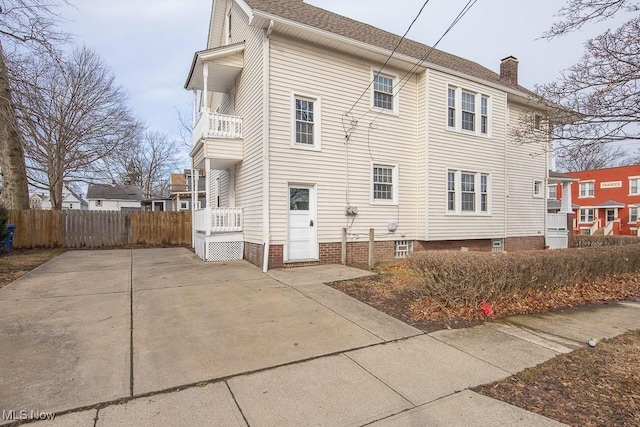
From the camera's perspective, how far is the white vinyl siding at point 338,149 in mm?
9406

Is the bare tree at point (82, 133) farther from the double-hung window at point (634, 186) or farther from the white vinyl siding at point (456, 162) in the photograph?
the double-hung window at point (634, 186)

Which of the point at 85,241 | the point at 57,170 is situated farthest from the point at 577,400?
the point at 57,170

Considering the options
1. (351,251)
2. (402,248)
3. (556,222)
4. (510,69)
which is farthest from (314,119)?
(556,222)

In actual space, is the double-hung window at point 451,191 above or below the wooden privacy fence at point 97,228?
above

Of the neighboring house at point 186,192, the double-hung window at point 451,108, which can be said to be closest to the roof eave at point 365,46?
the double-hung window at point 451,108

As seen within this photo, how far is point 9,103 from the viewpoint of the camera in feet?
29.9

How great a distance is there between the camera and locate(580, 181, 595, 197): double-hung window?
33909 millimetres

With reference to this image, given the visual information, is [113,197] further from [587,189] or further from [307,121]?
[587,189]

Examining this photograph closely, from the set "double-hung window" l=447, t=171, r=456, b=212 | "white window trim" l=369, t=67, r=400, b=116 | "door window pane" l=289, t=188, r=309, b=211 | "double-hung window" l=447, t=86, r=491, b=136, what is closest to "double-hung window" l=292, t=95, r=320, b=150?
"door window pane" l=289, t=188, r=309, b=211

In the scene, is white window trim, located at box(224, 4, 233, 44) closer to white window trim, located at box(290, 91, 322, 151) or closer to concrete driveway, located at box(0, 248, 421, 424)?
white window trim, located at box(290, 91, 322, 151)

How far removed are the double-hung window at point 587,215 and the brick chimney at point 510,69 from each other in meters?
25.8

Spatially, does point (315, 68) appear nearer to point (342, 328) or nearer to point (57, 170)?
point (342, 328)

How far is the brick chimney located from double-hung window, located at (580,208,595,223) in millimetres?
25823

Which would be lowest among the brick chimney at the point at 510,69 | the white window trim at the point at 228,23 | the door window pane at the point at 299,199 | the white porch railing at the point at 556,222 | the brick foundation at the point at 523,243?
the brick foundation at the point at 523,243
